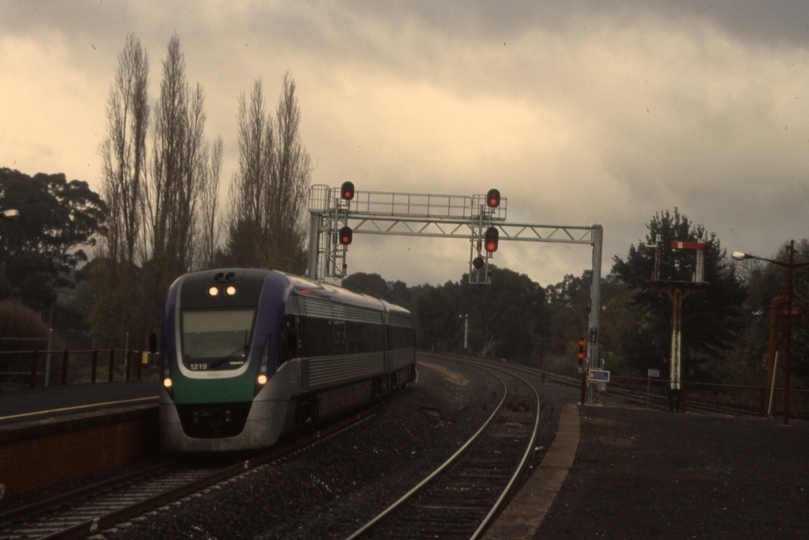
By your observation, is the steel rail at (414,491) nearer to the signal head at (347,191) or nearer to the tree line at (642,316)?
the signal head at (347,191)

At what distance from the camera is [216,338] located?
13164 millimetres

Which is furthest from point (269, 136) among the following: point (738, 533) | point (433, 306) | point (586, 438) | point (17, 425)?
point (433, 306)

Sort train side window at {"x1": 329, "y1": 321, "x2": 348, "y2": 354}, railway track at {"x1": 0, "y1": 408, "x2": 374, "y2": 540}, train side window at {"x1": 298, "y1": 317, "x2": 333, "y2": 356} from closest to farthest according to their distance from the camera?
railway track at {"x1": 0, "y1": 408, "x2": 374, "y2": 540}, train side window at {"x1": 298, "y1": 317, "x2": 333, "y2": 356}, train side window at {"x1": 329, "y1": 321, "x2": 348, "y2": 354}

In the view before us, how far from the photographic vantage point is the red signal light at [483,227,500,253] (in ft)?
79.1

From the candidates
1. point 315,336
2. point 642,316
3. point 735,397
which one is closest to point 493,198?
point 315,336

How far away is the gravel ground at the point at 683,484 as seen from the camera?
32.3ft

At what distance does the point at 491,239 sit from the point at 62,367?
1214 cm

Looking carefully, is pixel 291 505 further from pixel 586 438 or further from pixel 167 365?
pixel 586 438

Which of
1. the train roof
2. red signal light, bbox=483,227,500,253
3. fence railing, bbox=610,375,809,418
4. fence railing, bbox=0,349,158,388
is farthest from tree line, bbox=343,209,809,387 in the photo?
fence railing, bbox=0,349,158,388

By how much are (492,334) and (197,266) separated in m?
54.5

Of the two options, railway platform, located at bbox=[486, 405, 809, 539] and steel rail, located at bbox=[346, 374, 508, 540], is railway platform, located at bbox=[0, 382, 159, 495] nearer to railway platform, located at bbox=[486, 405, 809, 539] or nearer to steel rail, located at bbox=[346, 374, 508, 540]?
steel rail, located at bbox=[346, 374, 508, 540]

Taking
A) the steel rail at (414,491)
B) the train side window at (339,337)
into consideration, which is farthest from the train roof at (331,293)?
the steel rail at (414,491)

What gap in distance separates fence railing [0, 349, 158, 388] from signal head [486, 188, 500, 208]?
1018 centimetres

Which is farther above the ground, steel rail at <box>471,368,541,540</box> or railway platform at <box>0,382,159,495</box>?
railway platform at <box>0,382,159,495</box>
